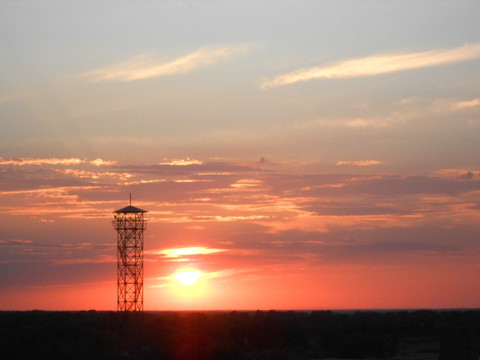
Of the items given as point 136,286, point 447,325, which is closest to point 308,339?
point 447,325

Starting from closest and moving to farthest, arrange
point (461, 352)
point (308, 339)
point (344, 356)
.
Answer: point (461, 352)
point (344, 356)
point (308, 339)

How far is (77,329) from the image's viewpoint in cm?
6269

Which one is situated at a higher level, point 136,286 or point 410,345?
point 136,286

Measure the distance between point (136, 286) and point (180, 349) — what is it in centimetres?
545

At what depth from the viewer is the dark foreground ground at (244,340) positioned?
1964 inches

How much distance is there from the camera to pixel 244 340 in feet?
195

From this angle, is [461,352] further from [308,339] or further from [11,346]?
[11,346]

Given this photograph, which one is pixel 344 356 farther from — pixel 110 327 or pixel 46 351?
pixel 110 327

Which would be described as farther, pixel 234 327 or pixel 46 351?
Result: pixel 234 327

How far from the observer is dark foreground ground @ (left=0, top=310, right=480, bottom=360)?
49.9 meters

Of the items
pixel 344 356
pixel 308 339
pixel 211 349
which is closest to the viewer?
pixel 211 349

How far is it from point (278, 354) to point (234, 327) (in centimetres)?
1567

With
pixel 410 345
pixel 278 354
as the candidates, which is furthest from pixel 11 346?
pixel 410 345

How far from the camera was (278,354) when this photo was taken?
49750 millimetres
